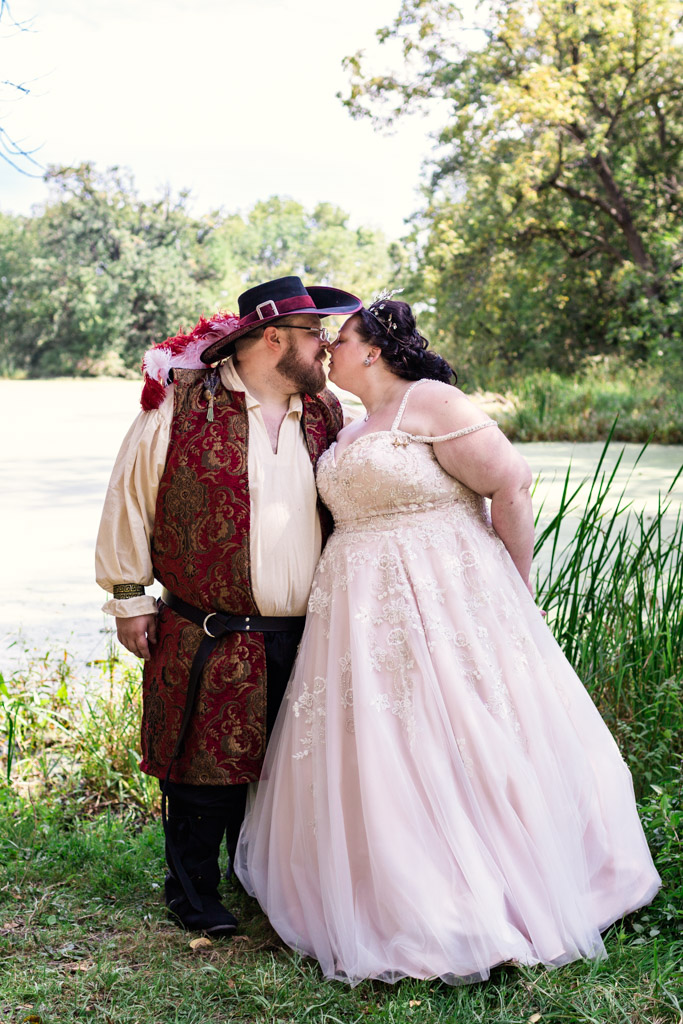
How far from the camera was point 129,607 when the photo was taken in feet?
8.24

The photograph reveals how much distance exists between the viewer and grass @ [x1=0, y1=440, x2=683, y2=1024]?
6.61ft

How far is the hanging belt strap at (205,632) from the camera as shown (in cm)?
243

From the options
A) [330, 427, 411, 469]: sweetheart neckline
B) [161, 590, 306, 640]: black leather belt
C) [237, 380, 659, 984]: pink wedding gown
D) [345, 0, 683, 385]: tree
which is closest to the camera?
[237, 380, 659, 984]: pink wedding gown

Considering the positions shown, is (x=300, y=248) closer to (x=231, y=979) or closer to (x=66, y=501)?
(x=66, y=501)

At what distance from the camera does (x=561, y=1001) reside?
1.97 m

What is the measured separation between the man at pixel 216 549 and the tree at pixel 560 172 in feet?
39.4

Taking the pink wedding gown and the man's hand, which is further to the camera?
the man's hand

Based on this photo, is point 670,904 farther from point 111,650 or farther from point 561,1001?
point 111,650

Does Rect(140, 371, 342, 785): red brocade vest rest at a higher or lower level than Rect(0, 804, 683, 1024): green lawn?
higher

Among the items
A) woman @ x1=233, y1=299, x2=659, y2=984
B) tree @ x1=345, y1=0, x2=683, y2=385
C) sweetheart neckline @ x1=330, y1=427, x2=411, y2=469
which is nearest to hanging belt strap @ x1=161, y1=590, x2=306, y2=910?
woman @ x1=233, y1=299, x2=659, y2=984

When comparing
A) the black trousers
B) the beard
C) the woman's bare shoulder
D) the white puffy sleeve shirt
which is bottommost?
the black trousers

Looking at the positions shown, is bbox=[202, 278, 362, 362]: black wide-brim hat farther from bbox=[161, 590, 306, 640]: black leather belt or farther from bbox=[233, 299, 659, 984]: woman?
bbox=[161, 590, 306, 640]: black leather belt

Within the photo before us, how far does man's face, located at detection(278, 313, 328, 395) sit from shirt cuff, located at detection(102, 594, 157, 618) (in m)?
0.69

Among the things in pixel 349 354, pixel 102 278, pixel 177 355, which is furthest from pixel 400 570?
pixel 102 278
